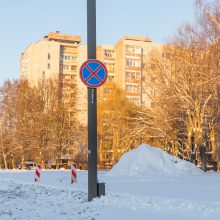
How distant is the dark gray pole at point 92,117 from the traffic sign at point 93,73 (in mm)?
287

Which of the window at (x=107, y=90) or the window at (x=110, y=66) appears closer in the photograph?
the window at (x=107, y=90)

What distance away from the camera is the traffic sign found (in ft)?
42.1

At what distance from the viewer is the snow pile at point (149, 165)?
2627cm

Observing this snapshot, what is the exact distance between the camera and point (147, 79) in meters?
44.8

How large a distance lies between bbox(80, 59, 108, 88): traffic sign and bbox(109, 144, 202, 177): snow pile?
1351 cm

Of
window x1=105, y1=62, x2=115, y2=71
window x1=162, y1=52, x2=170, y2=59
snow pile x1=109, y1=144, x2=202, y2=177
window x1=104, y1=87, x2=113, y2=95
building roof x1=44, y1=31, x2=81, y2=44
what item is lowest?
snow pile x1=109, y1=144, x2=202, y2=177

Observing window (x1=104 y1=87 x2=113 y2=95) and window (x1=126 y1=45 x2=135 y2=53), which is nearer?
window (x1=104 y1=87 x2=113 y2=95)

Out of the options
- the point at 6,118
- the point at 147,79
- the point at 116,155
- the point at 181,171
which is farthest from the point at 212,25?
the point at 6,118

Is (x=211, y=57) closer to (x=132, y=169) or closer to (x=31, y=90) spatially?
(x=132, y=169)

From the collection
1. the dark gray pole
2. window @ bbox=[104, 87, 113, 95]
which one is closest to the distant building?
window @ bbox=[104, 87, 113, 95]

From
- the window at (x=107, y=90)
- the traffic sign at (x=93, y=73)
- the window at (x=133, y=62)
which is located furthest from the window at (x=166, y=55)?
the window at (x=133, y=62)

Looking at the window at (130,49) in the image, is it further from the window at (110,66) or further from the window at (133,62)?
the window at (110,66)

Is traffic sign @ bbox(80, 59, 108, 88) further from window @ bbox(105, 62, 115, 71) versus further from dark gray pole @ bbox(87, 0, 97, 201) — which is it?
window @ bbox(105, 62, 115, 71)

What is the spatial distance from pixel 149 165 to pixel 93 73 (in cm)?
1495
